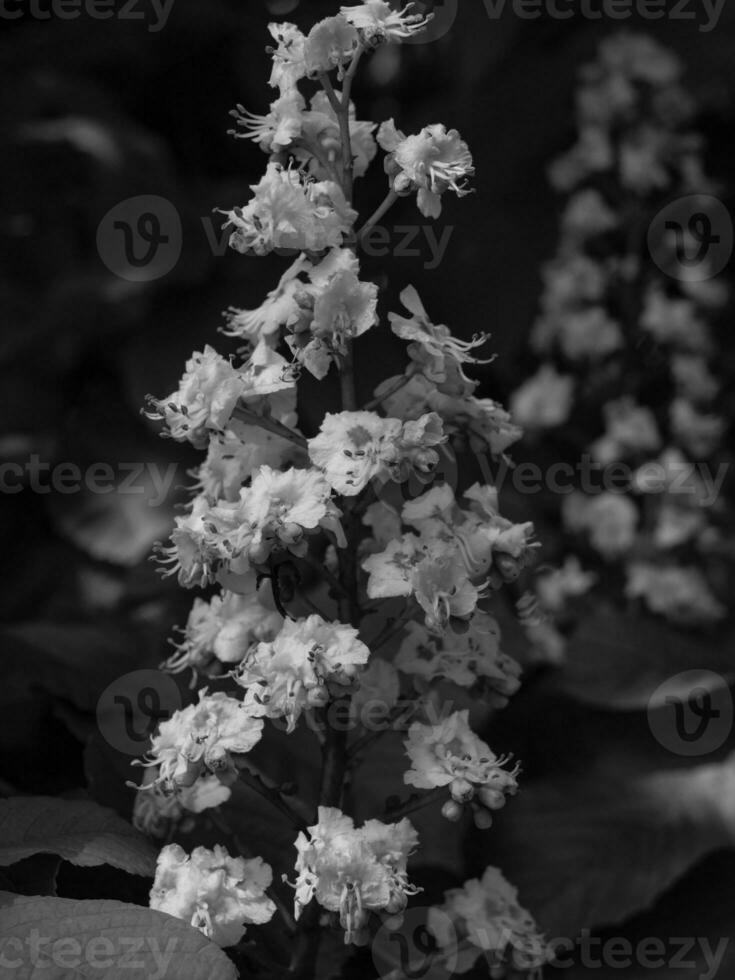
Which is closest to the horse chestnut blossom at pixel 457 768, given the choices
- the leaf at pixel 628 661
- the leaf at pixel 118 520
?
the leaf at pixel 628 661

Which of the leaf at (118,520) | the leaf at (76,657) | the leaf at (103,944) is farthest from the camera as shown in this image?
the leaf at (118,520)

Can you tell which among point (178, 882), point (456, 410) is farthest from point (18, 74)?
point (178, 882)

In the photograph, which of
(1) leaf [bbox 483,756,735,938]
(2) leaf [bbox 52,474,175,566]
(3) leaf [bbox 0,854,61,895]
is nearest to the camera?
(3) leaf [bbox 0,854,61,895]

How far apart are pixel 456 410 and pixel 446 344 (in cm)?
5

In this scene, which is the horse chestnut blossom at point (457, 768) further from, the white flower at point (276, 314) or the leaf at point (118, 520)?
the leaf at point (118, 520)

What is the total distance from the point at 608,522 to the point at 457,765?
1.39 meters

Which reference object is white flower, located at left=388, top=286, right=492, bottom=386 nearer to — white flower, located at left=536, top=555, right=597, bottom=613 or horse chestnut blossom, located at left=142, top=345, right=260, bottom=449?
horse chestnut blossom, located at left=142, top=345, right=260, bottom=449

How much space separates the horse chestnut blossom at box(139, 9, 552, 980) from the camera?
2.76 ft

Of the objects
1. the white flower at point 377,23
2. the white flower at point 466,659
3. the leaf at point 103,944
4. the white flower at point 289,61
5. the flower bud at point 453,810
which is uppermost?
the white flower at point 377,23

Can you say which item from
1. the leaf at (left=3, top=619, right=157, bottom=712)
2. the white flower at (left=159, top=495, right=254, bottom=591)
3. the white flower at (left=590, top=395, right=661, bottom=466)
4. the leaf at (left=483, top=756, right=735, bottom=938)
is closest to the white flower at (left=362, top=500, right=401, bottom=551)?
the white flower at (left=159, top=495, right=254, bottom=591)

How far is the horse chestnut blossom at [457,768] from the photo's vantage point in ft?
2.83

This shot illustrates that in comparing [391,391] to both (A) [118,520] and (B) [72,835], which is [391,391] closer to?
(B) [72,835]

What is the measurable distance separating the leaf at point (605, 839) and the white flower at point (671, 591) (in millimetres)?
469

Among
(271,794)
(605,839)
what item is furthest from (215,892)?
(605,839)
